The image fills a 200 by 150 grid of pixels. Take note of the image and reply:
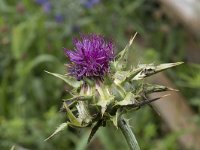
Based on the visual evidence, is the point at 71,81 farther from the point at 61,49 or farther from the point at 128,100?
the point at 61,49

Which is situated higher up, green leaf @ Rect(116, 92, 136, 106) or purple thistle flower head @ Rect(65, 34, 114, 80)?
purple thistle flower head @ Rect(65, 34, 114, 80)

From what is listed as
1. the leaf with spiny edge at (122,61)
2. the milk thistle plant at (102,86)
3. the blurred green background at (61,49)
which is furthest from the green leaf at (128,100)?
the blurred green background at (61,49)

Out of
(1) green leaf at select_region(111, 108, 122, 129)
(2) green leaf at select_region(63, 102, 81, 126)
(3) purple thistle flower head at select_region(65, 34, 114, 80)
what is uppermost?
(3) purple thistle flower head at select_region(65, 34, 114, 80)

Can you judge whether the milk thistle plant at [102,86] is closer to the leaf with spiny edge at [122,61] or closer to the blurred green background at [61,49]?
the leaf with spiny edge at [122,61]

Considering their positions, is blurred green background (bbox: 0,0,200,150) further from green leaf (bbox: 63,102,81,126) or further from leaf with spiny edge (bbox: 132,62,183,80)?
green leaf (bbox: 63,102,81,126)

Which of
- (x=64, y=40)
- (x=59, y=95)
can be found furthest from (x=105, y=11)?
(x=59, y=95)

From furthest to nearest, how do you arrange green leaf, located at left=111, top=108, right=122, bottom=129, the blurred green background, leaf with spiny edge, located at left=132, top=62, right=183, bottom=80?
1. the blurred green background
2. leaf with spiny edge, located at left=132, top=62, right=183, bottom=80
3. green leaf, located at left=111, top=108, right=122, bottom=129

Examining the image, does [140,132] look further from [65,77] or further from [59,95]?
Answer: [65,77]

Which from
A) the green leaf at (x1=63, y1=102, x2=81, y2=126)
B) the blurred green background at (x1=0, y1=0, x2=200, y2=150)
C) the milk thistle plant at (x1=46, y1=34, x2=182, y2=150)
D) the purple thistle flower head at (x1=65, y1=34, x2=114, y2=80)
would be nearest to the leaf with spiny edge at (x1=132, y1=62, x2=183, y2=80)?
the milk thistle plant at (x1=46, y1=34, x2=182, y2=150)
